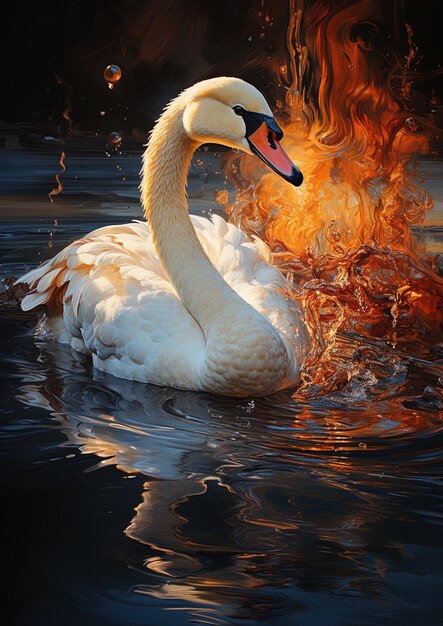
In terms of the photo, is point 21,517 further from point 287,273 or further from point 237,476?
point 287,273

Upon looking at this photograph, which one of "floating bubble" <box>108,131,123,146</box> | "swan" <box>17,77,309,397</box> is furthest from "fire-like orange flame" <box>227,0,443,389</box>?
"swan" <box>17,77,309,397</box>

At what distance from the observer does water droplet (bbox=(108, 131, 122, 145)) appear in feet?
22.8

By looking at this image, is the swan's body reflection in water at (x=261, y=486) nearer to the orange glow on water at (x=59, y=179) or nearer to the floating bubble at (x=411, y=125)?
the floating bubble at (x=411, y=125)

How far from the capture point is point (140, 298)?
4078mm

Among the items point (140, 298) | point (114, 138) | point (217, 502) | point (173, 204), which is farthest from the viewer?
point (114, 138)

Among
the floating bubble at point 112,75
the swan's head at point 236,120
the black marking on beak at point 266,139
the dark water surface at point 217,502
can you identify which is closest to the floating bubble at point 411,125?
the floating bubble at point 112,75

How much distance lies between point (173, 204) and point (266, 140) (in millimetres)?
563

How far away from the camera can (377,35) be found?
260 inches

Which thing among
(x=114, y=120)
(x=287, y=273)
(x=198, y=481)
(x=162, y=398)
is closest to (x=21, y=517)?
(x=198, y=481)

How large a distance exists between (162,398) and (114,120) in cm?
360

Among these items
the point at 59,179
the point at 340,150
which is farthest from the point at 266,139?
the point at 59,179

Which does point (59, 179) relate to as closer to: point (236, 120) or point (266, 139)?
point (236, 120)

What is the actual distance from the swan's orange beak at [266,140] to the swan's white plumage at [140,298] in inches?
24.9

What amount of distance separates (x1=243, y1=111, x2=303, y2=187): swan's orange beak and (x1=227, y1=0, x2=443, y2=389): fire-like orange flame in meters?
2.43
